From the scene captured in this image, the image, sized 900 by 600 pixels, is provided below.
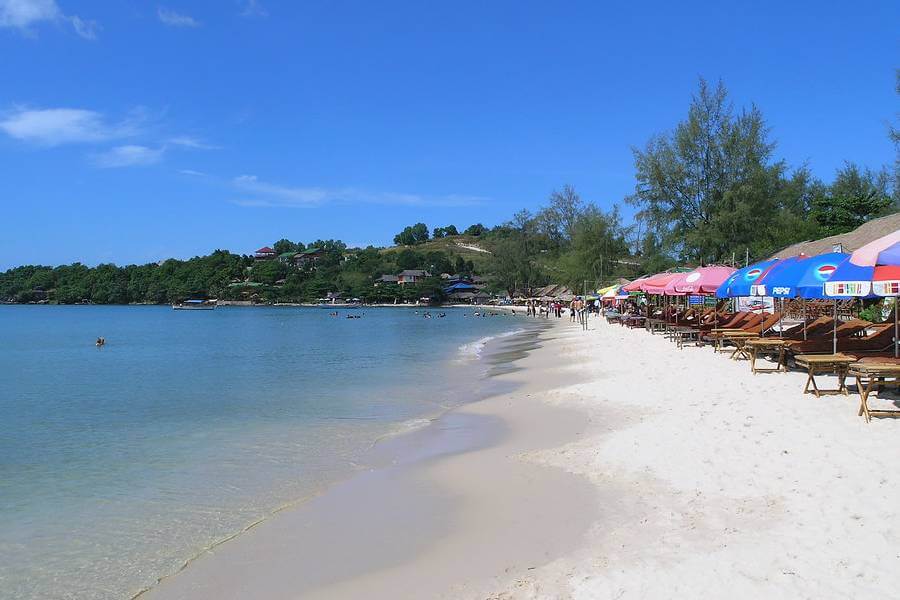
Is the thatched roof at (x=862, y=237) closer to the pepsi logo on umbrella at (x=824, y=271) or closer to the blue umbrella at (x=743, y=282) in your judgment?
the blue umbrella at (x=743, y=282)

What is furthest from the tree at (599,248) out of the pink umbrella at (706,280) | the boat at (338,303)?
the boat at (338,303)

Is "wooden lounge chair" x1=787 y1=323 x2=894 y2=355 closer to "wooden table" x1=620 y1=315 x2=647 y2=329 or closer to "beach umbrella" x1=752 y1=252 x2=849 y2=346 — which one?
"beach umbrella" x1=752 y1=252 x2=849 y2=346

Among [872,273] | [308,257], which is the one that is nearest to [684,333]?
[872,273]

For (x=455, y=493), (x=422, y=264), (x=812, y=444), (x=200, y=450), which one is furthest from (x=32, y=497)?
(x=422, y=264)

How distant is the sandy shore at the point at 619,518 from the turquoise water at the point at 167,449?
3.02 ft

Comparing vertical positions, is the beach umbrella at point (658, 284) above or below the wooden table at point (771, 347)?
above

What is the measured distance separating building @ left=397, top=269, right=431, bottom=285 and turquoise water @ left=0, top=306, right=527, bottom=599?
113 meters

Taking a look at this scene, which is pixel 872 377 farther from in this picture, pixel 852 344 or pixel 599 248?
pixel 599 248

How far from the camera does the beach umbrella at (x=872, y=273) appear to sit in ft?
23.7

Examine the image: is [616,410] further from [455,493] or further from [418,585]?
[418,585]

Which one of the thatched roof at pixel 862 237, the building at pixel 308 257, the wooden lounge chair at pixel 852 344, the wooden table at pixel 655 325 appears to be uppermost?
the building at pixel 308 257

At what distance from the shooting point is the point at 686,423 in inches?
337

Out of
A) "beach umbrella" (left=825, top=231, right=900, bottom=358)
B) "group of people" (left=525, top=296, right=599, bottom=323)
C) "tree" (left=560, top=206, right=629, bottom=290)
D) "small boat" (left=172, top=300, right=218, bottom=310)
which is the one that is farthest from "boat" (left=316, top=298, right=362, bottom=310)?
"beach umbrella" (left=825, top=231, right=900, bottom=358)

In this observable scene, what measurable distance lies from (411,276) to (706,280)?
12490 centimetres
